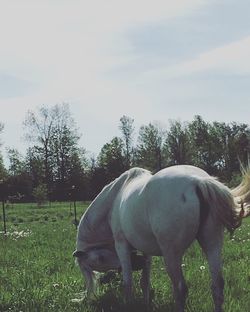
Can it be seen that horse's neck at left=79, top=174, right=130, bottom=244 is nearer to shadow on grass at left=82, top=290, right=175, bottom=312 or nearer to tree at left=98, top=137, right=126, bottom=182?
shadow on grass at left=82, top=290, right=175, bottom=312

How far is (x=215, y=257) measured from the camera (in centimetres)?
603

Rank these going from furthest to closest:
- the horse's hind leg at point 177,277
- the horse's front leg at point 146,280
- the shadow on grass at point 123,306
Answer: the horse's front leg at point 146,280 → the shadow on grass at point 123,306 → the horse's hind leg at point 177,277

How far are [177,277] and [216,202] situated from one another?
96 centimetres

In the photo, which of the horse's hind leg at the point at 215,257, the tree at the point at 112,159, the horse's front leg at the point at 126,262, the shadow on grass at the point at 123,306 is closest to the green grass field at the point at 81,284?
the shadow on grass at the point at 123,306

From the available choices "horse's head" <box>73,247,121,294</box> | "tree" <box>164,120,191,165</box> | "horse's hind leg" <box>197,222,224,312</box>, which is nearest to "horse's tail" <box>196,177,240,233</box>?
"horse's hind leg" <box>197,222,224,312</box>

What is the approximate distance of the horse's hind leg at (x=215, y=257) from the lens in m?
5.95

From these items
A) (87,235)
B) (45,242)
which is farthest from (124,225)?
(45,242)

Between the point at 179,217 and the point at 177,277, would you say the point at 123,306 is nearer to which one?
the point at 177,277

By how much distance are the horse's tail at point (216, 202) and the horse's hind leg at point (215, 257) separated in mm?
182

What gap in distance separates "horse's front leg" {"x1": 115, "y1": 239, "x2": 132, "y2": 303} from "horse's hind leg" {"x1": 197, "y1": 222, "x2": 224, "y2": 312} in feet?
5.08

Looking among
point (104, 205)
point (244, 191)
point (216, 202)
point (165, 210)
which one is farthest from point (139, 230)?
point (104, 205)

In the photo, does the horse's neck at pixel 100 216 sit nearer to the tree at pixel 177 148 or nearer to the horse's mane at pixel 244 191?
the horse's mane at pixel 244 191

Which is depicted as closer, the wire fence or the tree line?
the wire fence

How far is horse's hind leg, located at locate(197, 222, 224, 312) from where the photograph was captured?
5.95 meters
